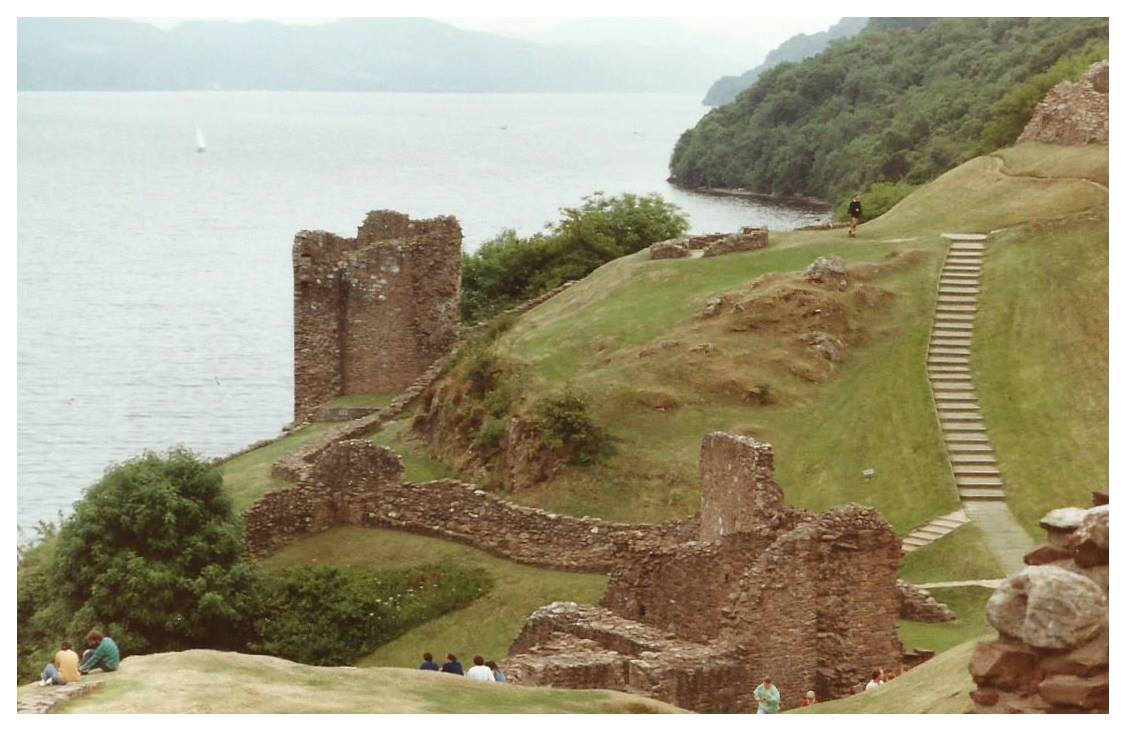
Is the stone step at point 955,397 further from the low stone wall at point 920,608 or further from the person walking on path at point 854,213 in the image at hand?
the low stone wall at point 920,608

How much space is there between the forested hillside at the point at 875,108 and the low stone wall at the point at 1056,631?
81.9 meters

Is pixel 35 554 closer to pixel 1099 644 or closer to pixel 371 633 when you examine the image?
pixel 371 633

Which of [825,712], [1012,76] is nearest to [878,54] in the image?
[1012,76]

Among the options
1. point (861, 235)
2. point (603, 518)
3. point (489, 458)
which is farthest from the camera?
point (861, 235)

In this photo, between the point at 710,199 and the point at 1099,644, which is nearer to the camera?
the point at 1099,644

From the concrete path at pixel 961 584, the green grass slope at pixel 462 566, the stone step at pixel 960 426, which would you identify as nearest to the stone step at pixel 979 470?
the stone step at pixel 960 426

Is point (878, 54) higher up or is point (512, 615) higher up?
point (878, 54)

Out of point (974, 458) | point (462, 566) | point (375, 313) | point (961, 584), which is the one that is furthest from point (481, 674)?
point (375, 313)

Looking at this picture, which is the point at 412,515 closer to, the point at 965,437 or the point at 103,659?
the point at 965,437

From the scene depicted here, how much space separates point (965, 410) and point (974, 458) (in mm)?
2326

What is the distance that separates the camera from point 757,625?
1212 inches

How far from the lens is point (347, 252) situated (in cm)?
5725

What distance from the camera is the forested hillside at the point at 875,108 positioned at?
11538cm

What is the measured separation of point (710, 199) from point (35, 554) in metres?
110
